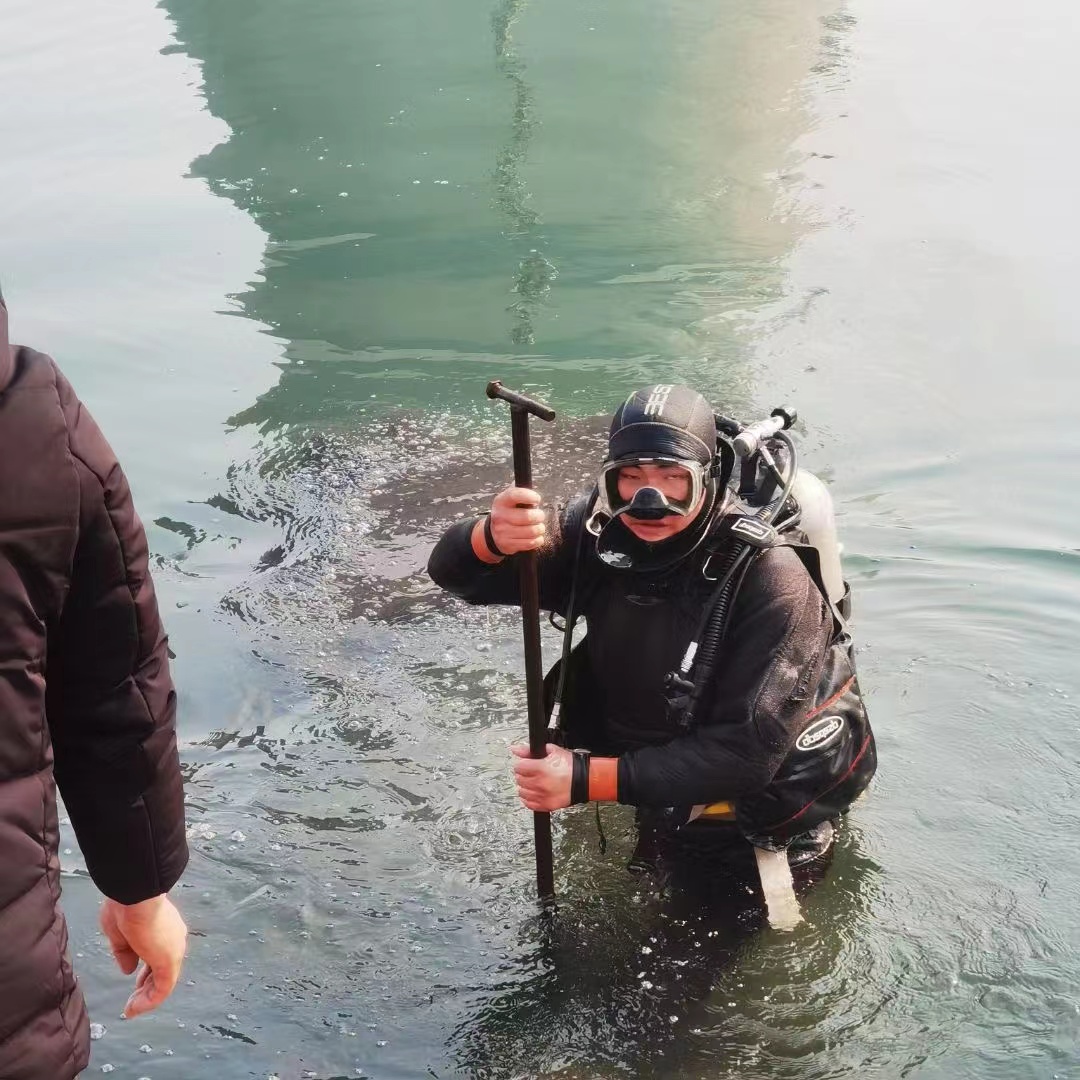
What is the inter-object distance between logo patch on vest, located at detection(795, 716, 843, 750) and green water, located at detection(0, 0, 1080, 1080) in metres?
0.69

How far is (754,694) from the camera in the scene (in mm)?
3492

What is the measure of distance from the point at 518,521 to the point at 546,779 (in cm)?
70

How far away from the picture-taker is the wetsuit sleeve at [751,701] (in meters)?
3.48

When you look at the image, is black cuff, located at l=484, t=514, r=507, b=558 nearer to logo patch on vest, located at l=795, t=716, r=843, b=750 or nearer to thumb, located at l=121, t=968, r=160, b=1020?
logo patch on vest, located at l=795, t=716, r=843, b=750

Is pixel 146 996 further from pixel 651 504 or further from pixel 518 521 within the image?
pixel 651 504

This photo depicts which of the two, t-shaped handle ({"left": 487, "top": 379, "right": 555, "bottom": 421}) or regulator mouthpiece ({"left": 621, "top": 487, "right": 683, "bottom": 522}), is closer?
t-shaped handle ({"left": 487, "top": 379, "right": 555, "bottom": 421})

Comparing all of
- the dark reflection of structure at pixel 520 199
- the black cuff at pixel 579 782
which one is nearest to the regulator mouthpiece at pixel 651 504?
the black cuff at pixel 579 782

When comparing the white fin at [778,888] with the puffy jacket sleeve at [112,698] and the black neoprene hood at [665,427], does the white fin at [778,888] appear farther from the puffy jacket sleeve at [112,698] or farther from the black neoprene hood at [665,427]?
the puffy jacket sleeve at [112,698]

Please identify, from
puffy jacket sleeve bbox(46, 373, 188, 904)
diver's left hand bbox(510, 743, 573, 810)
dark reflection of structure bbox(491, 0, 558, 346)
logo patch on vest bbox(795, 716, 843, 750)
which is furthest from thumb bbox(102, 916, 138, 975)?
dark reflection of structure bbox(491, 0, 558, 346)

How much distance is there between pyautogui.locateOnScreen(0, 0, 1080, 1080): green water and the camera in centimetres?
394

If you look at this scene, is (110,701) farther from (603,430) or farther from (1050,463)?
(1050,463)

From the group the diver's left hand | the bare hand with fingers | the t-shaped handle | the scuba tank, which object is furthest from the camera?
the scuba tank

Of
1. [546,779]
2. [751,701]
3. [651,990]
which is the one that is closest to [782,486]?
[751,701]

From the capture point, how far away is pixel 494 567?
3.81 meters
